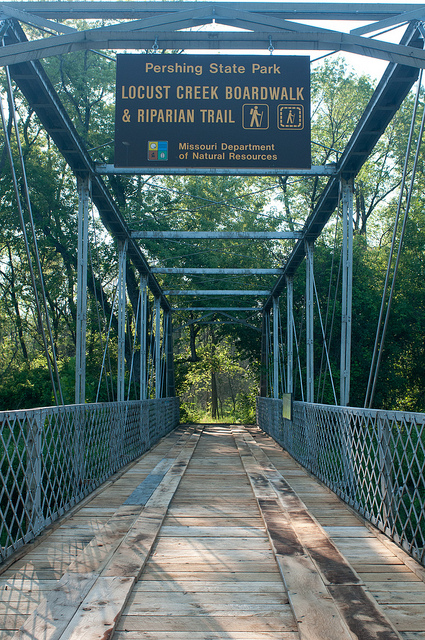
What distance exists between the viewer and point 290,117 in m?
5.87

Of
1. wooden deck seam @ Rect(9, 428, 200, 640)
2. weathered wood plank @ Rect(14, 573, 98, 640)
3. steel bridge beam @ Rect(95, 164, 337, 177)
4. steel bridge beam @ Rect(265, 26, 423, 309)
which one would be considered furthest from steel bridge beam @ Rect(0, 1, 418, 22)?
weathered wood plank @ Rect(14, 573, 98, 640)

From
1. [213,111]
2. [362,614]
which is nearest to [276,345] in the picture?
[213,111]

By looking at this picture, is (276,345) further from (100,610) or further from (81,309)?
(100,610)

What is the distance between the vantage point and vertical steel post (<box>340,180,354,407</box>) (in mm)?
7703

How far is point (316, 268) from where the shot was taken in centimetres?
2031

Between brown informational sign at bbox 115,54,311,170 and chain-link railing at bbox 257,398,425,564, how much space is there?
2785 mm

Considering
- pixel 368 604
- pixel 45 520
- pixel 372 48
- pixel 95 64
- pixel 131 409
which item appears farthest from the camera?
pixel 95 64

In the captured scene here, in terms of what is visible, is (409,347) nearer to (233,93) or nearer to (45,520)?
(233,93)

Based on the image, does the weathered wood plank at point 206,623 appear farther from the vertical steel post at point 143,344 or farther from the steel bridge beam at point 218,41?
the vertical steel post at point 143,344

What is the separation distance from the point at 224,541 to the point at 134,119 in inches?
164

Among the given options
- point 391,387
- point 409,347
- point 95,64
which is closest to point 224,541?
point 391,387

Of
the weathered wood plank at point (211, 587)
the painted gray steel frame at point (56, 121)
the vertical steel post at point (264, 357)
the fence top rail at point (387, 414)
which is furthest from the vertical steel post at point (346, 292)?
the vertical steel post at point (264, 357)

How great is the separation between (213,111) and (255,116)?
16.9 inches

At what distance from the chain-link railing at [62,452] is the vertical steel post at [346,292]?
311cm
